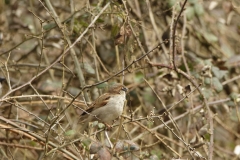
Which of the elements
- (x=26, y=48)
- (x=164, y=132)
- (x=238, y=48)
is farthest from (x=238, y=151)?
(x=26, y=48)

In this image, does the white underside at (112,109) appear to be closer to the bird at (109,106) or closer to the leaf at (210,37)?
the bird at (109,106)

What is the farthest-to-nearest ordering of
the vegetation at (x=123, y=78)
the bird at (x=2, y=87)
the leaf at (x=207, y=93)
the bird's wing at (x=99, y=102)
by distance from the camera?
the bird at (x=2, y=87) < the leaf at (x=207, y=93) < the bird's wing at (x=99, y=102) < the vegetation at (x=123, y=78)

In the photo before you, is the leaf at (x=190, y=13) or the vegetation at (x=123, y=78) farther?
the leaf at (x=190, y=13)

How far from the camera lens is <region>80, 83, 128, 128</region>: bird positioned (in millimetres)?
4773

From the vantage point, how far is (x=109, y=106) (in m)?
4.82

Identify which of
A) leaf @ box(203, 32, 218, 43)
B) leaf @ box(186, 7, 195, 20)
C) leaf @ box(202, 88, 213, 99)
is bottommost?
leaf @ box(202, 88, 213, 99)

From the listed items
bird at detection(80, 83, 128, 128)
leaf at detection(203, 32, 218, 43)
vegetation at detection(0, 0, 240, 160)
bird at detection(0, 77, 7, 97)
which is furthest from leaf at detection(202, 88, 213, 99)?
bird at detection(0, 77, 7, 97)

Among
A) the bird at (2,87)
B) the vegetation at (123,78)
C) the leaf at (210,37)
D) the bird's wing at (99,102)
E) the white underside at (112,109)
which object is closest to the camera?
the vegetation at (123,78)

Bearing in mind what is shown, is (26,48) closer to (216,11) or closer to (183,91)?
(183,91)

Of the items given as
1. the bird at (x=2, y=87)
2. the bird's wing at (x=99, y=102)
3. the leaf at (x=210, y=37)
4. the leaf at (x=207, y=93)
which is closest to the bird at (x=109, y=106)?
the bird's wing at (x=99, y=102)

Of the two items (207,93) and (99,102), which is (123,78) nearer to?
(99,102)

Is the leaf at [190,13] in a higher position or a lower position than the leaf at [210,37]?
higher

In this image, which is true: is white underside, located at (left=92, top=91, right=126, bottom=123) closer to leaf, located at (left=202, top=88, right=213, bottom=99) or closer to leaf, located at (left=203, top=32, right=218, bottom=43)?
leaf, located at (left=202, top=88, right=213, bottom=99)

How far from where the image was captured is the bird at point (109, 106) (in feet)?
15.7
